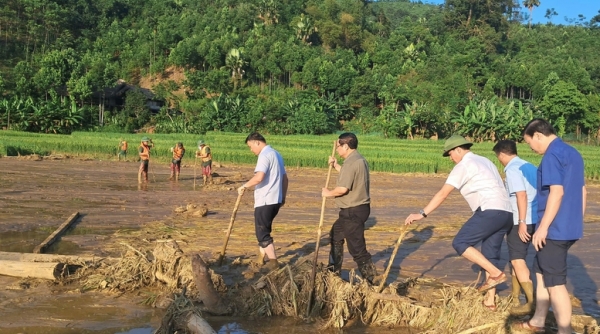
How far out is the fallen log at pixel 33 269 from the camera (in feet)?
22.1

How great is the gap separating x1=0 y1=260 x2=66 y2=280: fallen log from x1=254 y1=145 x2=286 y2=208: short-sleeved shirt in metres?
2.38

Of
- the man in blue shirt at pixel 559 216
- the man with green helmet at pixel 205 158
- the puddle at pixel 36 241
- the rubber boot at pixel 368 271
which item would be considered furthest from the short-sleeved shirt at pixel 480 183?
the man with green helmet at pixel 205 158

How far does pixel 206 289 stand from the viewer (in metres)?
5.81

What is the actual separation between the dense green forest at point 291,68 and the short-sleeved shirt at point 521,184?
3591 cm

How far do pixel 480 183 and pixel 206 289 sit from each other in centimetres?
285

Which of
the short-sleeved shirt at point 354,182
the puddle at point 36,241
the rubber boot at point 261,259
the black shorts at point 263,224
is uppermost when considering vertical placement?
the short-sleeved shirt at point 354,182

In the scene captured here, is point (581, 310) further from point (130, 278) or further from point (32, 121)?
point (32, 121)

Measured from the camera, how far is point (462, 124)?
140 ft

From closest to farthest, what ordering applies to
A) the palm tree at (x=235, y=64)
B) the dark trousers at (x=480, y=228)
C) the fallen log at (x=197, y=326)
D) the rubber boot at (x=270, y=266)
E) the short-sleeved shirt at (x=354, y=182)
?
the fallen log at (x=197, y=326)
the dark trousers at (x=480, y=228)
the short-sleeved shirt at (x=354, y=182)
the rubber boot at (x=270, y=266)
the palm tree at (x=235, y=64)

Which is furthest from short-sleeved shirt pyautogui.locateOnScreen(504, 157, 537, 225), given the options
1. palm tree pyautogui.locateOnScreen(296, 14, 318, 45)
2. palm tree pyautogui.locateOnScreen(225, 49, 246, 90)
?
palm tree pyautogui.locateOnScreen(296, 14, 318, 45)

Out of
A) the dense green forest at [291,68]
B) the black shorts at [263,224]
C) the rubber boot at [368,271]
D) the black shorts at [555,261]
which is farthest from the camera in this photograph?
the dense green forest at [291,68]

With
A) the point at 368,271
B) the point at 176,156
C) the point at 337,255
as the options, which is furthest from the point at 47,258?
the point at 176,156

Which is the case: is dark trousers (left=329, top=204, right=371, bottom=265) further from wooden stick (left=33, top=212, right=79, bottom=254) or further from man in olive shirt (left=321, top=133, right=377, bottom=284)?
wooden stick (left=33, top=212, right=79, bottom=254)

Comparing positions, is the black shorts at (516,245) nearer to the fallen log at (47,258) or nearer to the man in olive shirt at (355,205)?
the man in olive shirt at (355,205)
